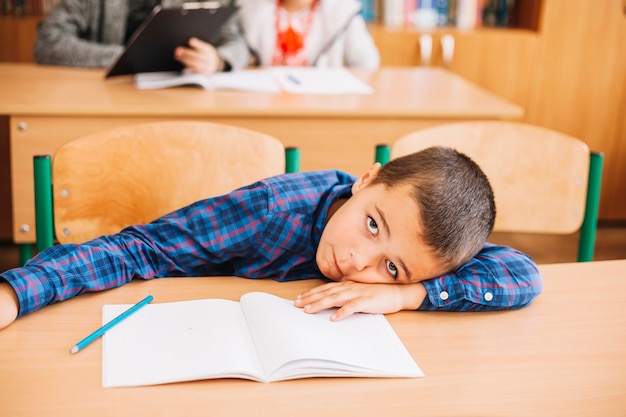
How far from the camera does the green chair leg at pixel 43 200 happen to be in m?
1.44

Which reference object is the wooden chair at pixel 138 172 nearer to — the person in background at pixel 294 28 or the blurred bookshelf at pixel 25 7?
the person in background at pixel 294 28

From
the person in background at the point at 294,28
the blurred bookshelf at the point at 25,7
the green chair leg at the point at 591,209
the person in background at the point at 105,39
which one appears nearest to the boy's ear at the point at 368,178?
the green chair leg at the point at 591,209

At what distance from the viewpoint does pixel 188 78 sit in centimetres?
233

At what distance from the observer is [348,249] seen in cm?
112

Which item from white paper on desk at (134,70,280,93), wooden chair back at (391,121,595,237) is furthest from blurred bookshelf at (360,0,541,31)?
wooden chair back at (391,121,595,237)

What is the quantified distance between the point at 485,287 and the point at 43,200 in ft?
2.76

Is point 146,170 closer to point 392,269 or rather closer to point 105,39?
point 392,269

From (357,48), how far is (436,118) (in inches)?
32.0

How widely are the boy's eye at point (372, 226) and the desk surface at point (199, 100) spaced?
40.8 inches

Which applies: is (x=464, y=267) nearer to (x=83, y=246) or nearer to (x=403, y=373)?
(x=403, y=373)

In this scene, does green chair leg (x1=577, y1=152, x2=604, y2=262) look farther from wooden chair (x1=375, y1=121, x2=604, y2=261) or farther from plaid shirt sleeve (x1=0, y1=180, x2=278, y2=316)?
plaid shirt sleeve (x1=0, y1=180, x2=278, y2=316)

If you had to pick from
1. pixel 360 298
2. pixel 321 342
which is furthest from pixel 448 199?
pixel 321 342

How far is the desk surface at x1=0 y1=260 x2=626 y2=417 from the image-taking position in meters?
0.83

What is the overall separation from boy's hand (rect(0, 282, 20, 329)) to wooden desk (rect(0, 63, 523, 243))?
43.3 inches
